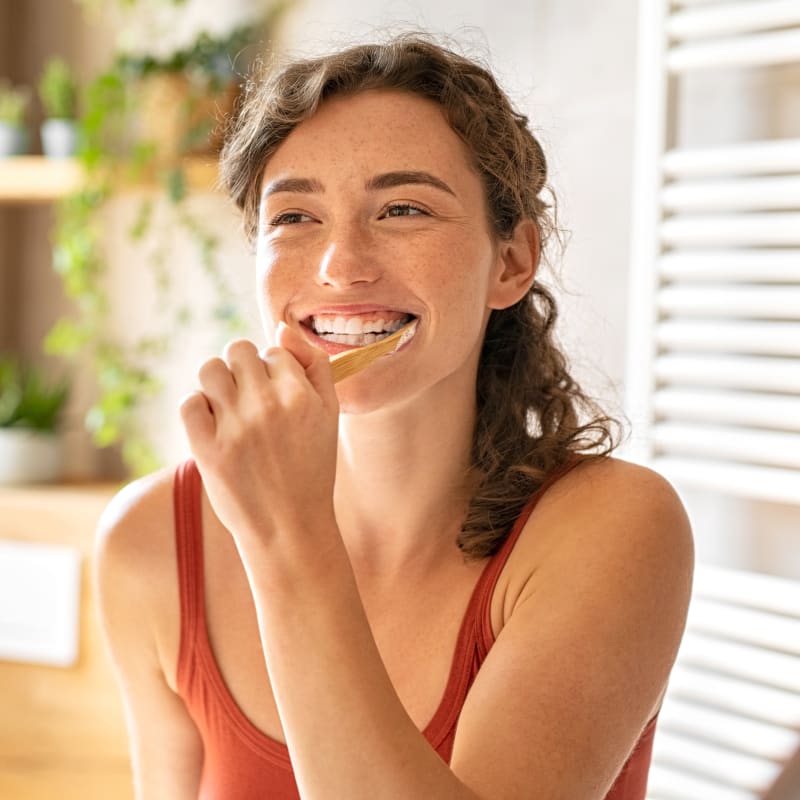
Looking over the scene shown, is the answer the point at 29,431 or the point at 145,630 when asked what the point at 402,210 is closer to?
the point at 145,630

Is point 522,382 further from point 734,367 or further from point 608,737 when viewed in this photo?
point 608,737

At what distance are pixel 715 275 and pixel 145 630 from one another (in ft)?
2.27

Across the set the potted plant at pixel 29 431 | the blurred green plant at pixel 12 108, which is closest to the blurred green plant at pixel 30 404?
the potted plant at pixel 29 431

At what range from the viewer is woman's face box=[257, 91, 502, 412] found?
0.96 meters

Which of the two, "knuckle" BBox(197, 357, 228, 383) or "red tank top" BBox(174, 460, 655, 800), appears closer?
"knuckle" BBox(197, 357, 228, 383)

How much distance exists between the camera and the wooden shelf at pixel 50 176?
1.90 meters

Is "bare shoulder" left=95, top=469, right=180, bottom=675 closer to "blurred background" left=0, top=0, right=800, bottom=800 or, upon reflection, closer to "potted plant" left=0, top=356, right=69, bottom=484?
"blurred background" left=0, top=0, right=800, bottom=800

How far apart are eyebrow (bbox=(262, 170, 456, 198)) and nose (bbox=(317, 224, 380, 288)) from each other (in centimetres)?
4

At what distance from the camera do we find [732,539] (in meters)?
1.38

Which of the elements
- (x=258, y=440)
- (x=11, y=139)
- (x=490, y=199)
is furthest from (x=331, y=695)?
(x=11, y=139)

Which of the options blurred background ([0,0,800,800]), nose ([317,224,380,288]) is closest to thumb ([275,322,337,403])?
nose ([317,224,380,288])

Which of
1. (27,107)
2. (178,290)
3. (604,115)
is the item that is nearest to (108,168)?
(178,290)

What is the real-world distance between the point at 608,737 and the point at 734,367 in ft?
1.87

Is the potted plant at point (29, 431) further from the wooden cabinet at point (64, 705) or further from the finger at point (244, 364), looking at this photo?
the finger at point (244, 364)
